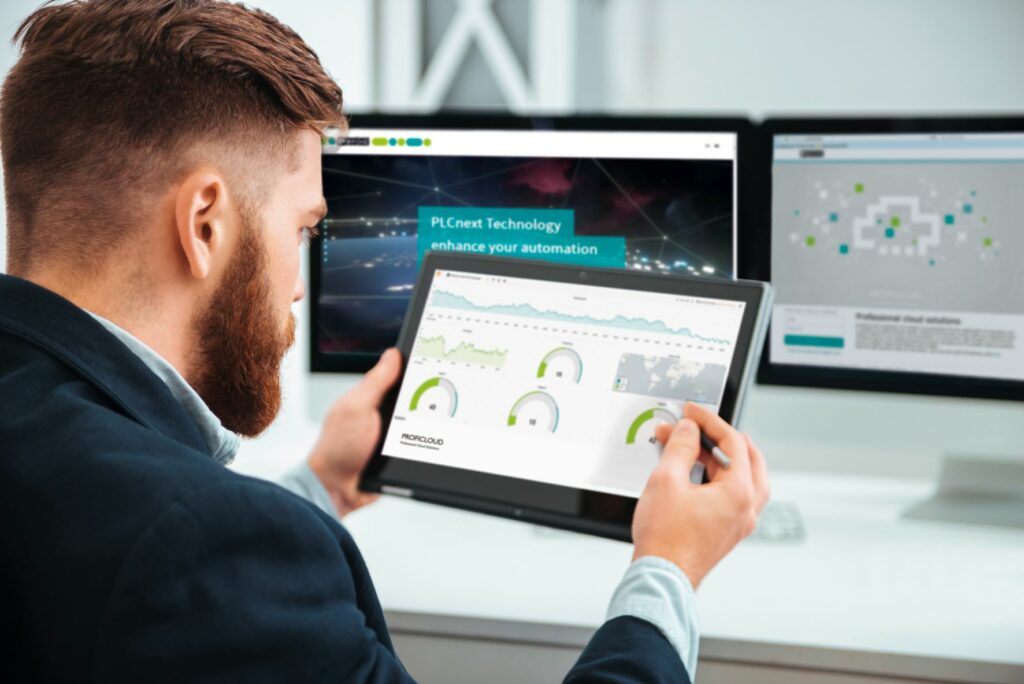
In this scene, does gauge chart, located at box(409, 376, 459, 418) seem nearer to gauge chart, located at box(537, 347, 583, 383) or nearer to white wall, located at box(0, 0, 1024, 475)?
gauge chart, located at box(537, 347, 583, 383)

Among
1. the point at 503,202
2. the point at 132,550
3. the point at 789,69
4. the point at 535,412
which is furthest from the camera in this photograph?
the point at 789,69

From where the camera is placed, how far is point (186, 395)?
0.76m

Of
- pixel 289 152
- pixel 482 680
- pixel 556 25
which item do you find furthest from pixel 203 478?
pixel 556 25

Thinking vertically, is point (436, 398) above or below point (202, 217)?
below

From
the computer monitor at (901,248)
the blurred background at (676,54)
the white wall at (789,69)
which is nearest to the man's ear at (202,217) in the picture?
the computer monitor at (901,248)

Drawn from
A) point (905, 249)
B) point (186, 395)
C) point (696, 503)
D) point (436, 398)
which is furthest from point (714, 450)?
point (905, 249)

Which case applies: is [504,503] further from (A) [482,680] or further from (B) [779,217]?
(B) [779,217]

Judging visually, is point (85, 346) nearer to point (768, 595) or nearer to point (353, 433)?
point (353, 433)

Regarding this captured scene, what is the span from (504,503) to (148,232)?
0.42 metres

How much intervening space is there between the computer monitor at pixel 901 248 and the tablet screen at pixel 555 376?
0.33m

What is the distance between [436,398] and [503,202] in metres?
0.31

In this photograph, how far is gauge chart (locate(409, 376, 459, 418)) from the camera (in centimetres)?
103

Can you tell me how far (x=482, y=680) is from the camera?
41.0 inches

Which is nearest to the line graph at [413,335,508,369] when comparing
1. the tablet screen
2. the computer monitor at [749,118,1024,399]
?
the tablet screen
